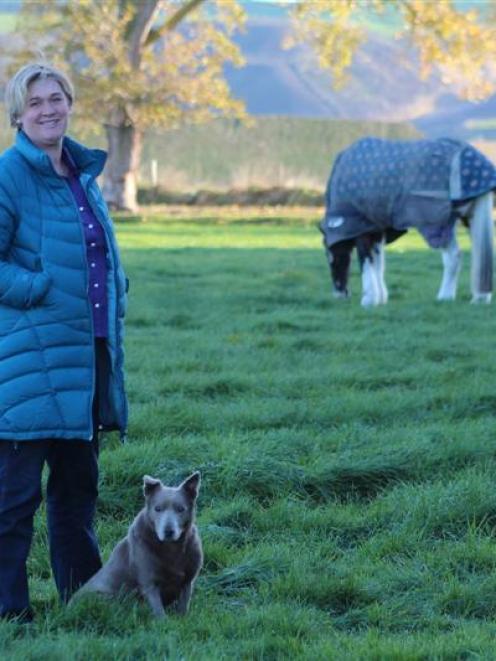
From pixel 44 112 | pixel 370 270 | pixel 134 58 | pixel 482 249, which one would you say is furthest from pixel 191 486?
pixel 134 58

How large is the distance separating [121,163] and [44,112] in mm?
31200

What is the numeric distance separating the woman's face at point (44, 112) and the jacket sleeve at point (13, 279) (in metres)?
0.27

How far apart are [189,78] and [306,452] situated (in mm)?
27845

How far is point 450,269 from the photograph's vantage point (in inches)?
588

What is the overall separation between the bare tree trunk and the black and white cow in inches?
816

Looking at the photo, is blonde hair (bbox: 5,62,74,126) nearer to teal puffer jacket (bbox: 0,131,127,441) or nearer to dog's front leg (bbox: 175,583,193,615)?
teal puffer jacket (bbox: 0,131,127,441)

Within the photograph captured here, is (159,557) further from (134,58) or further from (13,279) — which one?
(134,58)

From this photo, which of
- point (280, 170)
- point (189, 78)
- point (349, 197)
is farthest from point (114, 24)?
point (349, 197)

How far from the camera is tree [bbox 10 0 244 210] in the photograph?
33.3 meters

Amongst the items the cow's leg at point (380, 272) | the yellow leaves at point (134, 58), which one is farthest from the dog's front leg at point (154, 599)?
the yellow leaves at point (134, 58)

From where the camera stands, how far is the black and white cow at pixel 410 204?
1453cm

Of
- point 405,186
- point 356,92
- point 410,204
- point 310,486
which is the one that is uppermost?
point 405,186

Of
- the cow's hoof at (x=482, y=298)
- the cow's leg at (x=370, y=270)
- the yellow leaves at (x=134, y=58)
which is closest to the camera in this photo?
the cow's hoof at (x=482, y=298)

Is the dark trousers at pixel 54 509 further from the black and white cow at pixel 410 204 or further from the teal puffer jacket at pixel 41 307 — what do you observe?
the black and white cow at pixel 410 204
